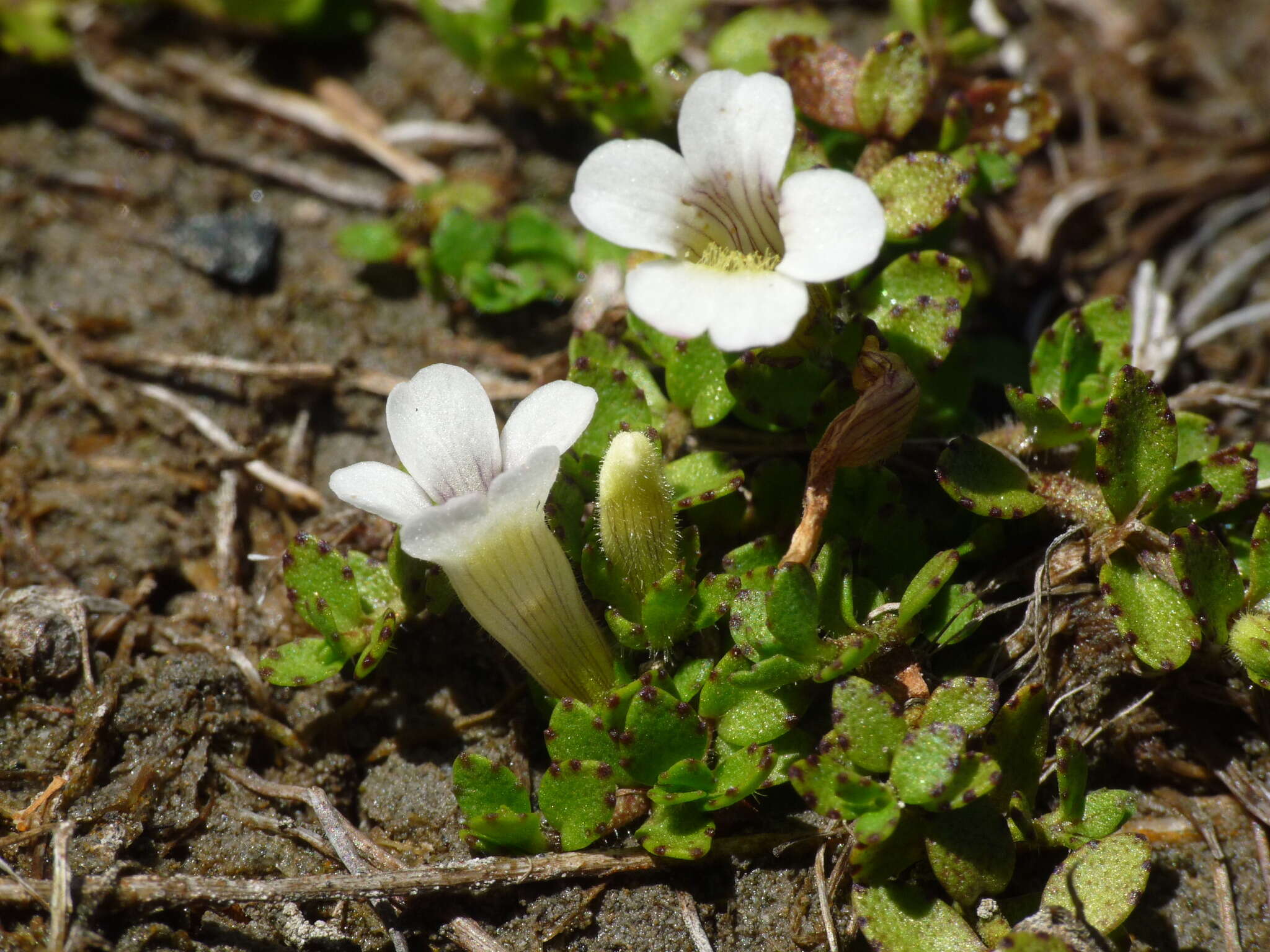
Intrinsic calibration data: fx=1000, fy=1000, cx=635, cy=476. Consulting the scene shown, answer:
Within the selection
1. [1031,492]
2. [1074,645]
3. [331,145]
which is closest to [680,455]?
[1031,492]

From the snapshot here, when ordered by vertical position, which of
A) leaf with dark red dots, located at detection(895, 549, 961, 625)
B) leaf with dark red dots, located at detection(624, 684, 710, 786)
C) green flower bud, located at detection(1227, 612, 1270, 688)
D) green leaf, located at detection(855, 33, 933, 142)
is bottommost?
leaf with dark red dots, located at detection(624, 684, 710, 786)

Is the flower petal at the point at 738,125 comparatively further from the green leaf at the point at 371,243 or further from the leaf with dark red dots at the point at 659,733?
the green leaf at the point at 371,243

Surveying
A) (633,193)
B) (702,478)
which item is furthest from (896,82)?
(702,478)

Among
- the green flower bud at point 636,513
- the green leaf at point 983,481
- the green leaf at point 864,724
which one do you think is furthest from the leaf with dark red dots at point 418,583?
the green leaf at point 983,481

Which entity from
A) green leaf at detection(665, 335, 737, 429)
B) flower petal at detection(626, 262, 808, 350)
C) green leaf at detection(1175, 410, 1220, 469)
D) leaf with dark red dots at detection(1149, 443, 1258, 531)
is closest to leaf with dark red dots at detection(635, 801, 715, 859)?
green leaf at detection(665, 335, 737, 429)

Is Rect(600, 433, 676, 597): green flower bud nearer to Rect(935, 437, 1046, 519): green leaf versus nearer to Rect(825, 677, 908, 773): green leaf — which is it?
Rect(825, 677, 908, 773): green leaf

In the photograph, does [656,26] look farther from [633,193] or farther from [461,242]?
[633,193]

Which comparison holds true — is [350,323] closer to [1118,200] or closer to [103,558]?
[103,558]
